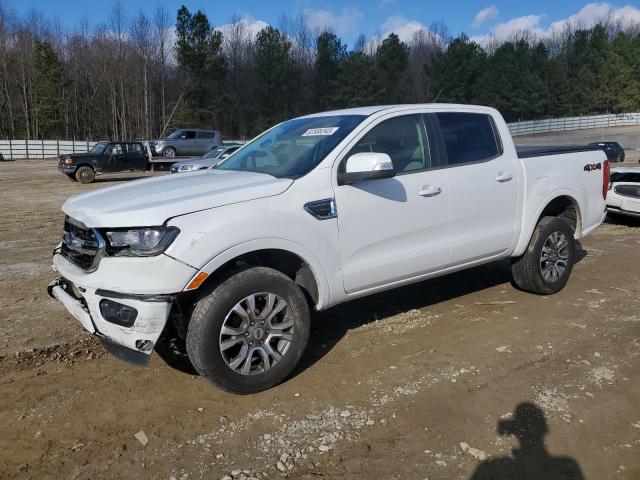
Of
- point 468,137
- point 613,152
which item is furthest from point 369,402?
point 613,152

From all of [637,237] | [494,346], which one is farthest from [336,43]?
[494,346]

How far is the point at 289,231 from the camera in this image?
3.54 m

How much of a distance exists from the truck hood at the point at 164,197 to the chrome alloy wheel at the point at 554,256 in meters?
3.05

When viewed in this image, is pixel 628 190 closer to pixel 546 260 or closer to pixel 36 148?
pixel 546 260

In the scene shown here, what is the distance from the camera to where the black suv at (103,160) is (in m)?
20.7

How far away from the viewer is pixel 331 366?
3.97 metres

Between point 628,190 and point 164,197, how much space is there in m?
9.62

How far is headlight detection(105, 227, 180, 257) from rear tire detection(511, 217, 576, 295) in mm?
3597

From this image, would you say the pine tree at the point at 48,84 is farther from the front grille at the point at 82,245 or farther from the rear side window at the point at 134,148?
the front grille at the point at 82,245

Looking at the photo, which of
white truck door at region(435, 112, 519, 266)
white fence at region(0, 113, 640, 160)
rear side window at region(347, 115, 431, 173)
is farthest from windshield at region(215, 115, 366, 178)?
white fence at region(0, 113, 640, 160)

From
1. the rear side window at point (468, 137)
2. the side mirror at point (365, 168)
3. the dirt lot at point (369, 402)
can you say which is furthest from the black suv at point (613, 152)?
the side mirror at point (365, 168)

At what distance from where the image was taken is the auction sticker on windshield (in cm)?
415

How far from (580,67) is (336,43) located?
40.9 m

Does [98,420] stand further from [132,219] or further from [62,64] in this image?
[62,64]
